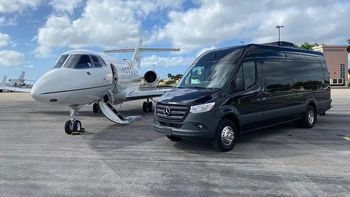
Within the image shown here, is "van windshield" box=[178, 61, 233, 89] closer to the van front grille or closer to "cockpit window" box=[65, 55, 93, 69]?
the van front grille

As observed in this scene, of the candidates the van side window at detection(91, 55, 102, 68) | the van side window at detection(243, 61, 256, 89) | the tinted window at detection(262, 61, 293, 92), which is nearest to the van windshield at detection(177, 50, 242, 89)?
the van side window at detection(243, 61, 256, 89)

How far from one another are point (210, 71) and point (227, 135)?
1.78 m

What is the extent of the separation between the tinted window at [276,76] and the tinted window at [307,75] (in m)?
0.38

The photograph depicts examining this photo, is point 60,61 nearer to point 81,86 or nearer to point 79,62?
point 79,62

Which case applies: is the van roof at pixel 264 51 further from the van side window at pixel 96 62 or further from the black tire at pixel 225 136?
the van side window at pixel 96 62

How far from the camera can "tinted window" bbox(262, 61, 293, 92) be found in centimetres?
1000

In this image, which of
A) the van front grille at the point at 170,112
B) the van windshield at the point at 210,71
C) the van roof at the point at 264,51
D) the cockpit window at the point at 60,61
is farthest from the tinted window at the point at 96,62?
the van front grille at the point at 170,112

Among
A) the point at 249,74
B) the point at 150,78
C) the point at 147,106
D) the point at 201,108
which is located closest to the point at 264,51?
the point at 249,74

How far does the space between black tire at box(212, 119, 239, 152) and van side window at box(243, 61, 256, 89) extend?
46.7 inches

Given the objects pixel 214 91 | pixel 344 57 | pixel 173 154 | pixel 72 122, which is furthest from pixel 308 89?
pixel 344 57

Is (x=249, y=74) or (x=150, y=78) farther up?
(x=150, y=78)

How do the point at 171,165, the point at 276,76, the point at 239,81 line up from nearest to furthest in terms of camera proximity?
1. the point at 171,165
2. the point at 239,81
3. the point at 276,76

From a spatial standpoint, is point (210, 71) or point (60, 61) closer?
point (210, 71)

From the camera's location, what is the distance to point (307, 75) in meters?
12.0
